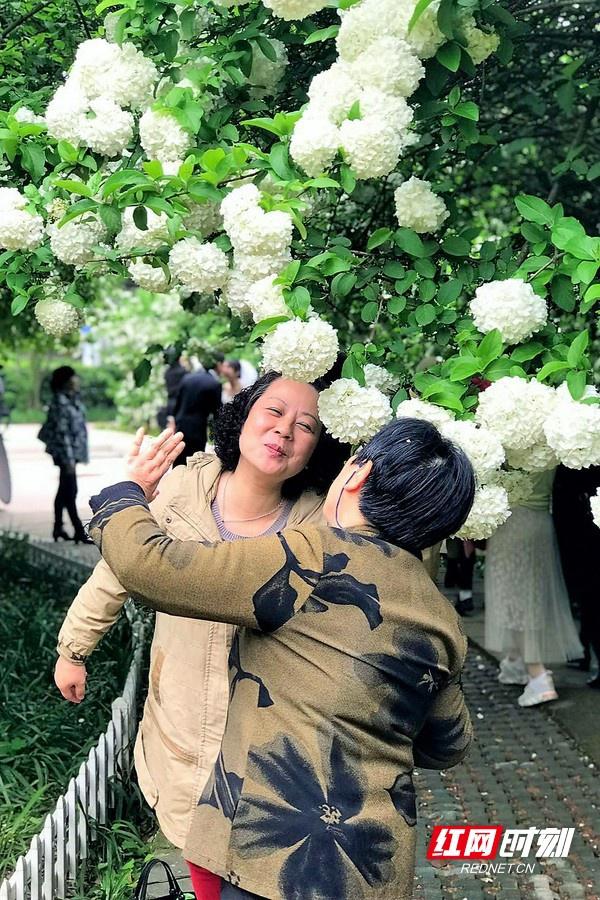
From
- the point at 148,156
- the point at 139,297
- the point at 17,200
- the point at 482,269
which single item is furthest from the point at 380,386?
the point at 139,297

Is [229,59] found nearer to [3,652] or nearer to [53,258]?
[53,258]

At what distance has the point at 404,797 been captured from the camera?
182 centimetres

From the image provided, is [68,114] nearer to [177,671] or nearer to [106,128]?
[106,128]

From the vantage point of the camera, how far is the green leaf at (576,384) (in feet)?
7.52

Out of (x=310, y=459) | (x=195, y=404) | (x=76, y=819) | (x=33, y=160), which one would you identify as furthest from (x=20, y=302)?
(x=195, y=404)

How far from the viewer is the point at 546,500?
20.3 ft

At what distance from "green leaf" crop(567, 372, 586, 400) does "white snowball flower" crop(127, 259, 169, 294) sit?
1.08m

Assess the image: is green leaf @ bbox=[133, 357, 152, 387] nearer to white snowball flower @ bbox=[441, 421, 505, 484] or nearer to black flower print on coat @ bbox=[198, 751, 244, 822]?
white snowball flower @ bbox=[441, 421, 505, 484]

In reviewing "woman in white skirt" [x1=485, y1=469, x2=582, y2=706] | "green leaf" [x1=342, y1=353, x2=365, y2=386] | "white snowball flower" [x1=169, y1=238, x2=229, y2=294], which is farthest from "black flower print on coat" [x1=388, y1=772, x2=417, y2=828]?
"woman in white skirt" [x1=485, y1=469, x2=582, y2=706]

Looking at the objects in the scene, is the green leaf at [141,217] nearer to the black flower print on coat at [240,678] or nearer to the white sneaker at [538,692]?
the black flower print on coat at [240,678]

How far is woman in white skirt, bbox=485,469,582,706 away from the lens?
237 inches

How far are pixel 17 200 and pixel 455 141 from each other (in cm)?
125

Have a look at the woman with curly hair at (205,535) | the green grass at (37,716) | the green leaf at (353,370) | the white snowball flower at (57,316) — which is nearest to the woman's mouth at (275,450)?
the woman with curly hair at (205,535)

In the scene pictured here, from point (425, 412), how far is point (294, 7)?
105cm
